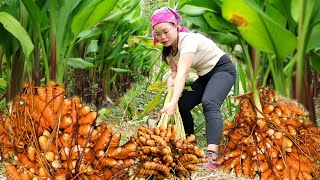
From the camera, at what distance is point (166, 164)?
1269 millimetres

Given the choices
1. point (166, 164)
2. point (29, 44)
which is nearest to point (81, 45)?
point (29, 44)

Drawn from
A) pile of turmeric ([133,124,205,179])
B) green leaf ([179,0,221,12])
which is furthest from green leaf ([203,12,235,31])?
pile of turmeric ([133,124,205,179])

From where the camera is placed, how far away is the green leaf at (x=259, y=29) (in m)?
1.14

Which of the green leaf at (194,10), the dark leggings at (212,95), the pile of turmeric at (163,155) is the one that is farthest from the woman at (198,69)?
the pile of turmeric at (163,155)

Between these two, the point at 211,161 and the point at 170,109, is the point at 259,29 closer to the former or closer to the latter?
the point at 170,109

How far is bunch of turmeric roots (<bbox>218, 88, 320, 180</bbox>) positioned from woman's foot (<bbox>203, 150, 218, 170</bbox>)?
277 millimetres

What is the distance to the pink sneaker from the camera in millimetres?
1592

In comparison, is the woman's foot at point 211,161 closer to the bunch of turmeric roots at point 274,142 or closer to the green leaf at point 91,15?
the bunch of turmeric roots at point 274,142

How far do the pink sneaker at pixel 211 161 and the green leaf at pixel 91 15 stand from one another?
2.04 feet

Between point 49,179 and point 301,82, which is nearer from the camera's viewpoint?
point 49,179

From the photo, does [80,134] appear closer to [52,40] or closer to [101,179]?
[101,179]

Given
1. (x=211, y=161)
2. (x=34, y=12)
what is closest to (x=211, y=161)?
(x=211, y=161)

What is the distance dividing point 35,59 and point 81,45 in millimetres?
1350

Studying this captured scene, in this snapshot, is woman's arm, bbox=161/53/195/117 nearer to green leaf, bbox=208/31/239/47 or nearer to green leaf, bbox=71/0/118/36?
green leaf, bbox=208/31/239/47
